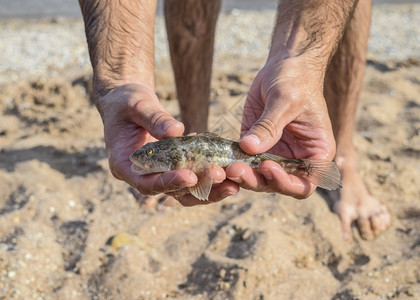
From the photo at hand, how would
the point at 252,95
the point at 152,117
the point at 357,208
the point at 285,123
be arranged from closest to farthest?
1. the point at 152,117
2. the point at 285,123
3. the point at 252,95
4. the point at 357,208

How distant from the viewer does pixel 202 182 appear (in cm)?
245

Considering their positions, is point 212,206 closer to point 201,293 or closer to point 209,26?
point 201,293

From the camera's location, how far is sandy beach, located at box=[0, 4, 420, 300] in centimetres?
312

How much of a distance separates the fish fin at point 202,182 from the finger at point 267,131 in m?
0.24

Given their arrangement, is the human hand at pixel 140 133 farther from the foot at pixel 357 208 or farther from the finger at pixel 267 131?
the foot at pixel 357 208

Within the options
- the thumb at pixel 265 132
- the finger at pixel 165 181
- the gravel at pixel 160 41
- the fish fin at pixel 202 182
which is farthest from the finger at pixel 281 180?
the gravel at pixel 160 41

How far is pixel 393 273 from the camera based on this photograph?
10.6ft

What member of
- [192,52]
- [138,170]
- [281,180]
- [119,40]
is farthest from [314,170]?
[192,52]

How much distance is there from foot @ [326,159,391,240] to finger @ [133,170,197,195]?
1958mm

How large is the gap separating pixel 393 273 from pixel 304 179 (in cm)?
118

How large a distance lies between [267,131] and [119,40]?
1.29 m

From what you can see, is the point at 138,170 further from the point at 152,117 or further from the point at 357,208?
the point at 357,208

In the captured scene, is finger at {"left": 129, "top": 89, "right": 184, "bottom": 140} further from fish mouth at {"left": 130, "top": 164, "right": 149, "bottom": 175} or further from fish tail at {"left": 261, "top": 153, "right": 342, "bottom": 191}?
fish tail at {"left": 261, "top": 153, "right": 342, "bottom": 191}

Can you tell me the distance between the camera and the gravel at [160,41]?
729cm
